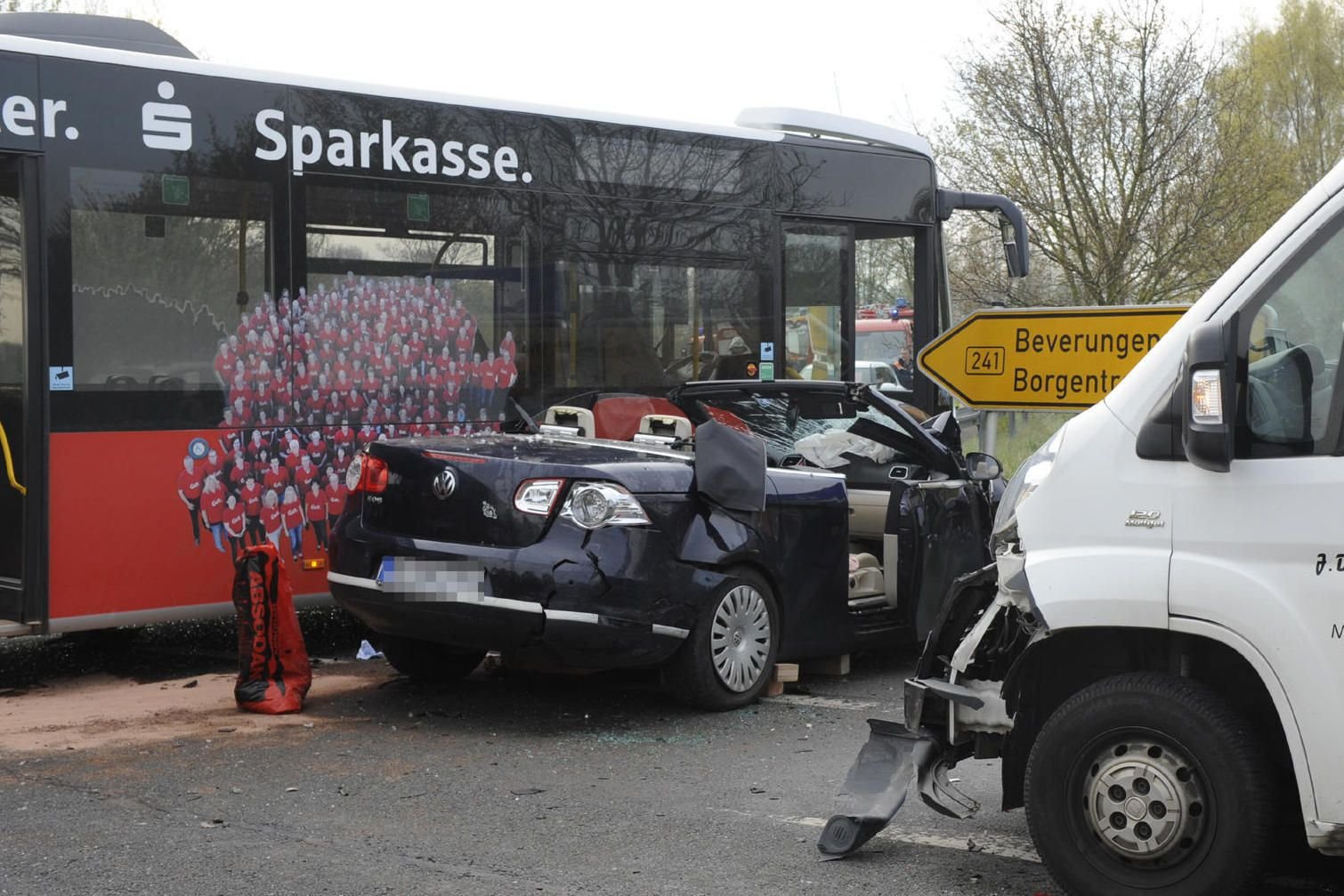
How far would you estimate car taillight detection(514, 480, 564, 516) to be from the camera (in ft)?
23.5

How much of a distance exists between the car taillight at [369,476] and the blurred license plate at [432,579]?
1.28ft

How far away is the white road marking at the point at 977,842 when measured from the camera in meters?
5.38

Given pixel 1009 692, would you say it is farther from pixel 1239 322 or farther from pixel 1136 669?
pixel 1239 322

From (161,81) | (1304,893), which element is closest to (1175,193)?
(161,81)

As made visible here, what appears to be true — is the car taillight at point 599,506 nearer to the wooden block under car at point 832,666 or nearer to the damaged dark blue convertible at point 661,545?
the damaged dark blue convertible at point 661,545

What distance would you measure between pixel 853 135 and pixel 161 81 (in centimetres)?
549

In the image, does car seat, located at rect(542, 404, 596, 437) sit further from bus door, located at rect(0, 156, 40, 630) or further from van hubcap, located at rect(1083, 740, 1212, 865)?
van hubcap, located at rect(1083, 740, 1212, 865)

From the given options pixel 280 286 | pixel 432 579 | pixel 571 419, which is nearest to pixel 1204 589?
pixel 432 579

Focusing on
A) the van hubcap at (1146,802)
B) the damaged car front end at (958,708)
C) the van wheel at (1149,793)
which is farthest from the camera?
the damaged car front end at (958,708)

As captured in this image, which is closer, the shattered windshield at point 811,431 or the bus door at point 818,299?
the shattered windshield at point 811,431

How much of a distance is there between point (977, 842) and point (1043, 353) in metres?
5.26

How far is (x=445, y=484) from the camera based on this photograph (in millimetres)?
7363

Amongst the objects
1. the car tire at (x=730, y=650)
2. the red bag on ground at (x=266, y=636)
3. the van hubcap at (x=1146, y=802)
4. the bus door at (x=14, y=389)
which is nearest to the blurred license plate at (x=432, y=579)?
the red bag on ground at (x=266, y=636)

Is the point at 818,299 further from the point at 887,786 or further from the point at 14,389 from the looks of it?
the point at 887,786
